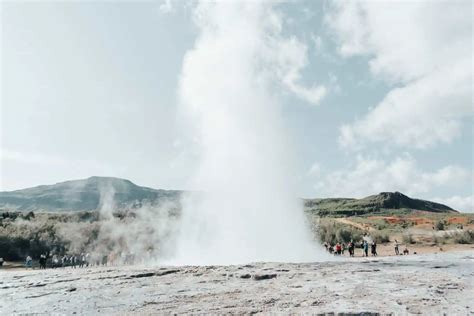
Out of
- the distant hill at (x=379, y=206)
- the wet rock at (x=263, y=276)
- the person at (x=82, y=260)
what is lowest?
the person at (x=82, y=260)

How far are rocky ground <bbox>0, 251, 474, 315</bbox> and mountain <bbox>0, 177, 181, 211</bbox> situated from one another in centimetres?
12840

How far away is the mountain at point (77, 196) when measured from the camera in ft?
A: 504

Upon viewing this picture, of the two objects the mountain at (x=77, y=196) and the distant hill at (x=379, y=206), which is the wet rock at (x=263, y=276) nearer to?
the distant hill at (x=379, y=206)

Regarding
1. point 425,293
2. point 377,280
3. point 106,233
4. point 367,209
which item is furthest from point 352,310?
point 367,209

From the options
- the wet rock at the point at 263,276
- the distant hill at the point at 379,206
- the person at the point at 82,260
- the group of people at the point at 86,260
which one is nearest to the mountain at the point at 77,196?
the distant hill at the point at 379,206

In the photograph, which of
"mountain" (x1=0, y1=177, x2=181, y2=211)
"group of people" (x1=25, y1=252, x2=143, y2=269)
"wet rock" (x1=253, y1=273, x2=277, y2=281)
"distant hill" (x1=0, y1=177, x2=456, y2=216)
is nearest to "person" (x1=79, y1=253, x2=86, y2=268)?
"group of people" (x1=25, y1=252, x2=143, y2=269)

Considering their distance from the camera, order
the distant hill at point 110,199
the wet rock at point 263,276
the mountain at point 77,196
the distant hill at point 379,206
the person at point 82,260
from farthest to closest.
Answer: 1. the mountain at point 77,196
2. the distant hill at point 110,199
3. the distant hill at point 379,206
4. the person at point 82,260
5. the wet rock at point 263,276

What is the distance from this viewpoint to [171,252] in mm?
28672

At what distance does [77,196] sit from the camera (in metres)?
170

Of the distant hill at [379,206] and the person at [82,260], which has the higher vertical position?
the distant hill at [379,206]

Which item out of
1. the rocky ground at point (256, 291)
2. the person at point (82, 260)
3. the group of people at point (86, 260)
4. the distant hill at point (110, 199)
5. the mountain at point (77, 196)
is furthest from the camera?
the mountain at point (77, 196)

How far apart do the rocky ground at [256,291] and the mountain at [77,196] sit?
421 ft

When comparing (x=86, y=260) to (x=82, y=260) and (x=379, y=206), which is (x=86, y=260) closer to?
(x=82, y=260)

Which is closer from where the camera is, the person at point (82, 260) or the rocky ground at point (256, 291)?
the rocky ground at point (256, 291)
